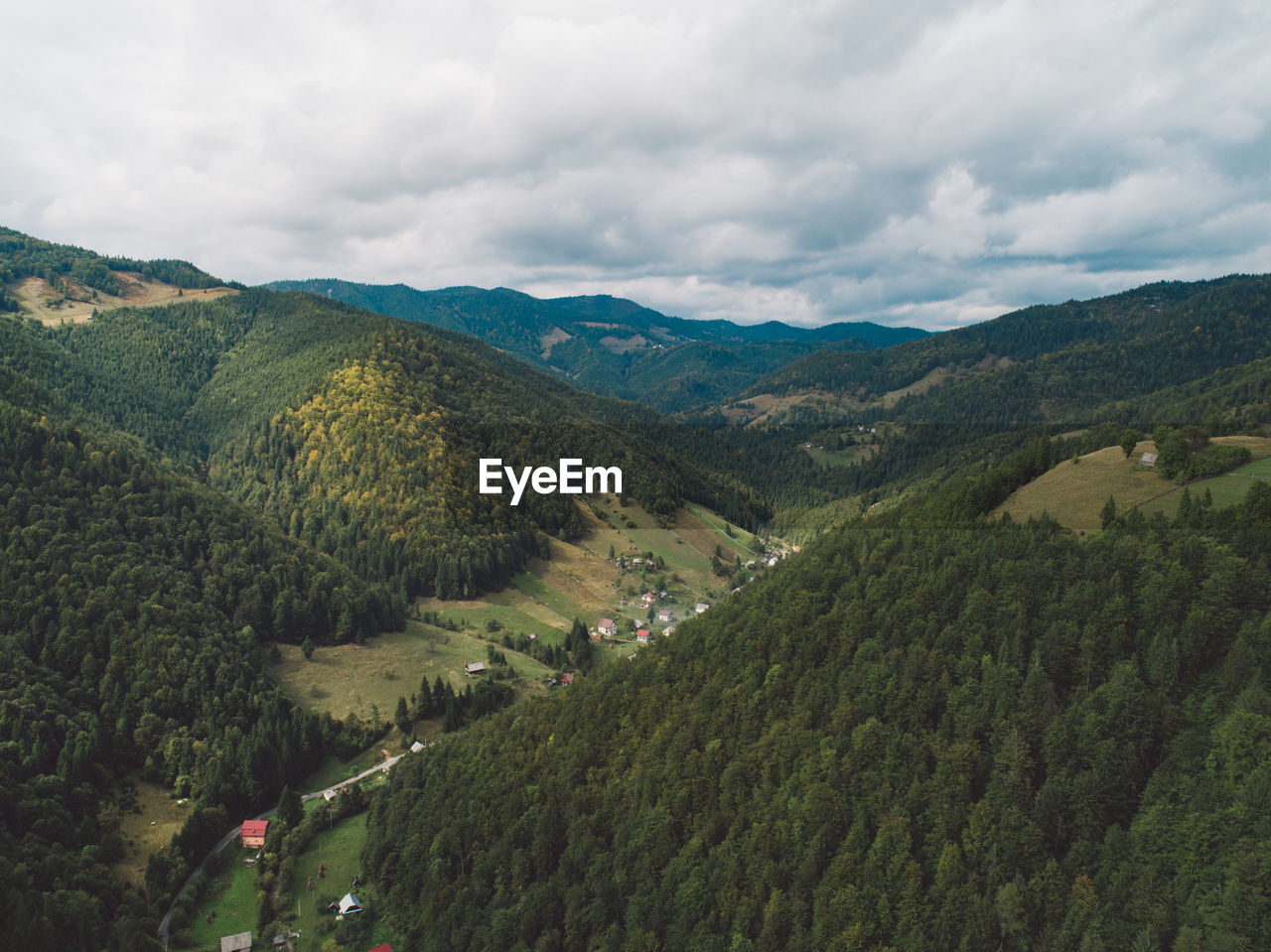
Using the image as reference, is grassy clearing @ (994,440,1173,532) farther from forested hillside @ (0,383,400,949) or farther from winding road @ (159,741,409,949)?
forested hillside @ (0,383,400,949)

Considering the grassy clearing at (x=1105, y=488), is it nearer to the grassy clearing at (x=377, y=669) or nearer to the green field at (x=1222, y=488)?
the green field at (x=1222, y=488)

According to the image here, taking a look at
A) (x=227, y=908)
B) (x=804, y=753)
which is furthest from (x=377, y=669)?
(x=804, y=753)

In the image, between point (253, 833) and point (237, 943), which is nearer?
point (237, 943)

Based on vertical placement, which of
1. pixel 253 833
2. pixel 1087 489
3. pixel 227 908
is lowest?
pixel 227 908

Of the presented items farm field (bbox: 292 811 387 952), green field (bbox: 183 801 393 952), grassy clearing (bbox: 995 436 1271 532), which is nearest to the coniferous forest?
grassy clearing (bbox: 995 436 1271 532)

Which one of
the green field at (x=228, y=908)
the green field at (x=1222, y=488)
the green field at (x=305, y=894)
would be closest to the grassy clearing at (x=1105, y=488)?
the green field at (x=1222, y=488)

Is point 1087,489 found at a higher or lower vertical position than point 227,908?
higher

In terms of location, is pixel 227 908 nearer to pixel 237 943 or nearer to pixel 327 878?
pixel 237 943
